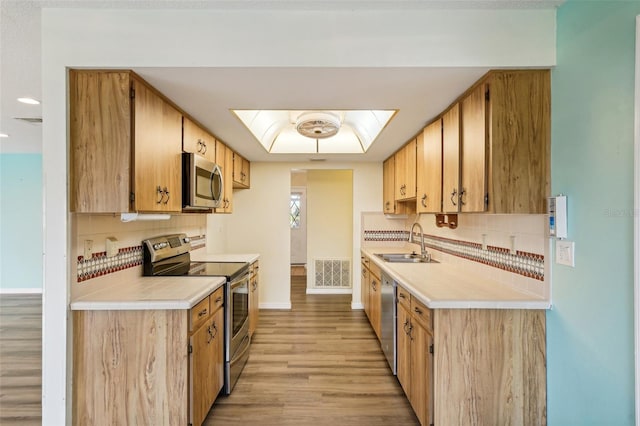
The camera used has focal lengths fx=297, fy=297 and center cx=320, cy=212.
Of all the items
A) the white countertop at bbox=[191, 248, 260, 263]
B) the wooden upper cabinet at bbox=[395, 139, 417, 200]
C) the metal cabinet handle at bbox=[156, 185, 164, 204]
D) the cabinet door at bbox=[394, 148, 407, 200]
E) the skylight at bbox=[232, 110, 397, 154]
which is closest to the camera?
the metal cabinet handle at bbox=[156, 185, 164, 204]

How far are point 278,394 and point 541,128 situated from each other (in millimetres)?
2497

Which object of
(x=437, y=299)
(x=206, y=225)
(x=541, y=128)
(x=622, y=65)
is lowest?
(x=437, y=299)

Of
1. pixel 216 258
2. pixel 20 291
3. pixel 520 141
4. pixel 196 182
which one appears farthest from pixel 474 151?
pixel 20 291

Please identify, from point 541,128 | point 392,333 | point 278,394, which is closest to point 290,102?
point 541,128

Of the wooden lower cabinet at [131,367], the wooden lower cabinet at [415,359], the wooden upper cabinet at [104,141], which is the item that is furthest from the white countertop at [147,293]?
the wooden lower cabinet at [415,359]

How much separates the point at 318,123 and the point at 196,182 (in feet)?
4.21

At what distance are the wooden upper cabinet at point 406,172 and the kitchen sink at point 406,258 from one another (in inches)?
26.7

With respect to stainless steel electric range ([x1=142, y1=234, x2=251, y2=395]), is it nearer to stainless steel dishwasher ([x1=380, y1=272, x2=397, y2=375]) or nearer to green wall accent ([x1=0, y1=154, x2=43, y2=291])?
stainless steel dishwasher ([x1=380, y1=272, x2=397, y2=375])

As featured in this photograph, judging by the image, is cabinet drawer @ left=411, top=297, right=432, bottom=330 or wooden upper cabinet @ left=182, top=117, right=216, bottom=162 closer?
cabinet drawer @ left=411, top=297, right=432, bottom=330

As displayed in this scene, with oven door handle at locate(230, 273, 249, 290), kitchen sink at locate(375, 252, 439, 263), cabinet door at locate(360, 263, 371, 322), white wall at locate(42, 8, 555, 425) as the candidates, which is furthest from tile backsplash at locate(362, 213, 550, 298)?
oven door handle at locate(230, 273, 249, 290)

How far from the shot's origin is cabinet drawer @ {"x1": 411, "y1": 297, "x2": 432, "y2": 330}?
1.73 m

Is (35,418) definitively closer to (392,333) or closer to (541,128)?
(392,333)

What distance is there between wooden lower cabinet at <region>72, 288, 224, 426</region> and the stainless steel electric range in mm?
538

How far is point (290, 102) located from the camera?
204 cm
